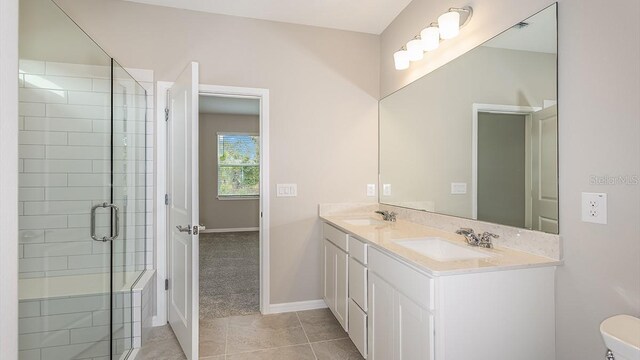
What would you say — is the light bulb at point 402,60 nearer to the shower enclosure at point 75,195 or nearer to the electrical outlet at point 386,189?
the electrical outlet at point 386,189

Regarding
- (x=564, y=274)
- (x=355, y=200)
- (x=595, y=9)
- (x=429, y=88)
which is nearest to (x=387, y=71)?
(x=429, y=88)

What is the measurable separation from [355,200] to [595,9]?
6.76 ft

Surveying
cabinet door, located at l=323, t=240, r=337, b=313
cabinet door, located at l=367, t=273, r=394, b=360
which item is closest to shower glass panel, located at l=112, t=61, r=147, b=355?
cabinet door, located at l=323, t=240, r=337, b=313

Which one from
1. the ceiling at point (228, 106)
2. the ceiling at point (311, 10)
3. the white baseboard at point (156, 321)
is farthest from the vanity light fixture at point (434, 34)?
the ceiling at point (228, 106)

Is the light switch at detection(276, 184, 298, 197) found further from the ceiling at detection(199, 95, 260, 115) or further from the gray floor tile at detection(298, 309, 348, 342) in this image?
the ceiling at detection(199, 95, 260, 115)

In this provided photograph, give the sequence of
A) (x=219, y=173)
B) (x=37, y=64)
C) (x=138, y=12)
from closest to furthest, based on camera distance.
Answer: (x=37, y=64) → (x=138, y=12) → (x=219, y=173)

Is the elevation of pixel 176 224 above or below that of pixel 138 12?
below

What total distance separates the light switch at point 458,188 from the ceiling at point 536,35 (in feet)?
2.61

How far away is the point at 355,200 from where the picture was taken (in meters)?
2.93

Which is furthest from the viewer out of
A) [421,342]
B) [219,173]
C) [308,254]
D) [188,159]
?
[219,173]

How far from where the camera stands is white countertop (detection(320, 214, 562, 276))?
1.25 meters

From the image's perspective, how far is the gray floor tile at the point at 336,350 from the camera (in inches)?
81.5

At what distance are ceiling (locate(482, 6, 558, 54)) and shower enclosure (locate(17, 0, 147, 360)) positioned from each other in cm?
215

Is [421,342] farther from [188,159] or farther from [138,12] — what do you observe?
[138,12]
